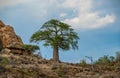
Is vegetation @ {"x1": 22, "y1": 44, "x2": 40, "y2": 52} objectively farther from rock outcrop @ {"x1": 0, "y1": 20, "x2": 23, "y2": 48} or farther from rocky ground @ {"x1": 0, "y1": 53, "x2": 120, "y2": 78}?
rocky ground @ {"x1": 0, "y1": 53, "x2": 120, "y2": 78}

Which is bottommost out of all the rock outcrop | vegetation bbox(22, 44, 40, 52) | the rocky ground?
the rocky ground

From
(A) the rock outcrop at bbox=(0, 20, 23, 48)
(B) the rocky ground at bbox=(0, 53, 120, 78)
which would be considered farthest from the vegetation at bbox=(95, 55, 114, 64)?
(A) the rock outcrop at bbox=(0, 20, 23, 48)

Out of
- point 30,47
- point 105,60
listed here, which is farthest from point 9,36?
point 105,60

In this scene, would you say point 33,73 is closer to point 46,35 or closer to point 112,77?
point 112,77

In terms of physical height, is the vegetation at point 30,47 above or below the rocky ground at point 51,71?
above

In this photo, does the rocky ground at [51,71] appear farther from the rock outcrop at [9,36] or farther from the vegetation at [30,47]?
the rock outcrop at [9,36]

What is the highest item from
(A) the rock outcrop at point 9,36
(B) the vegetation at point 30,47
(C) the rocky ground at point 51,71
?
(A) the rock outcrop at point 9,36

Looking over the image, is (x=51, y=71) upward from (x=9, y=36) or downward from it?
downward

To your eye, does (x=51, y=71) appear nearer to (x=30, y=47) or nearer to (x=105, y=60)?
(x=105, y=60)

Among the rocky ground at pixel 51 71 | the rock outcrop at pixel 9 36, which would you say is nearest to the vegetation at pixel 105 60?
the rocky ground at pixel 51 71

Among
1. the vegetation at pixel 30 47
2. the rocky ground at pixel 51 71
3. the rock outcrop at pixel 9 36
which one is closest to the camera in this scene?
the rocky ground at pixel 51 71

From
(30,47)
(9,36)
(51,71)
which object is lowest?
(51,71)

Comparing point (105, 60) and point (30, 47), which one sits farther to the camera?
point (30, 47)

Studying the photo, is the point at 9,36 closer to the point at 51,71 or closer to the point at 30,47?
the point at 30,47
